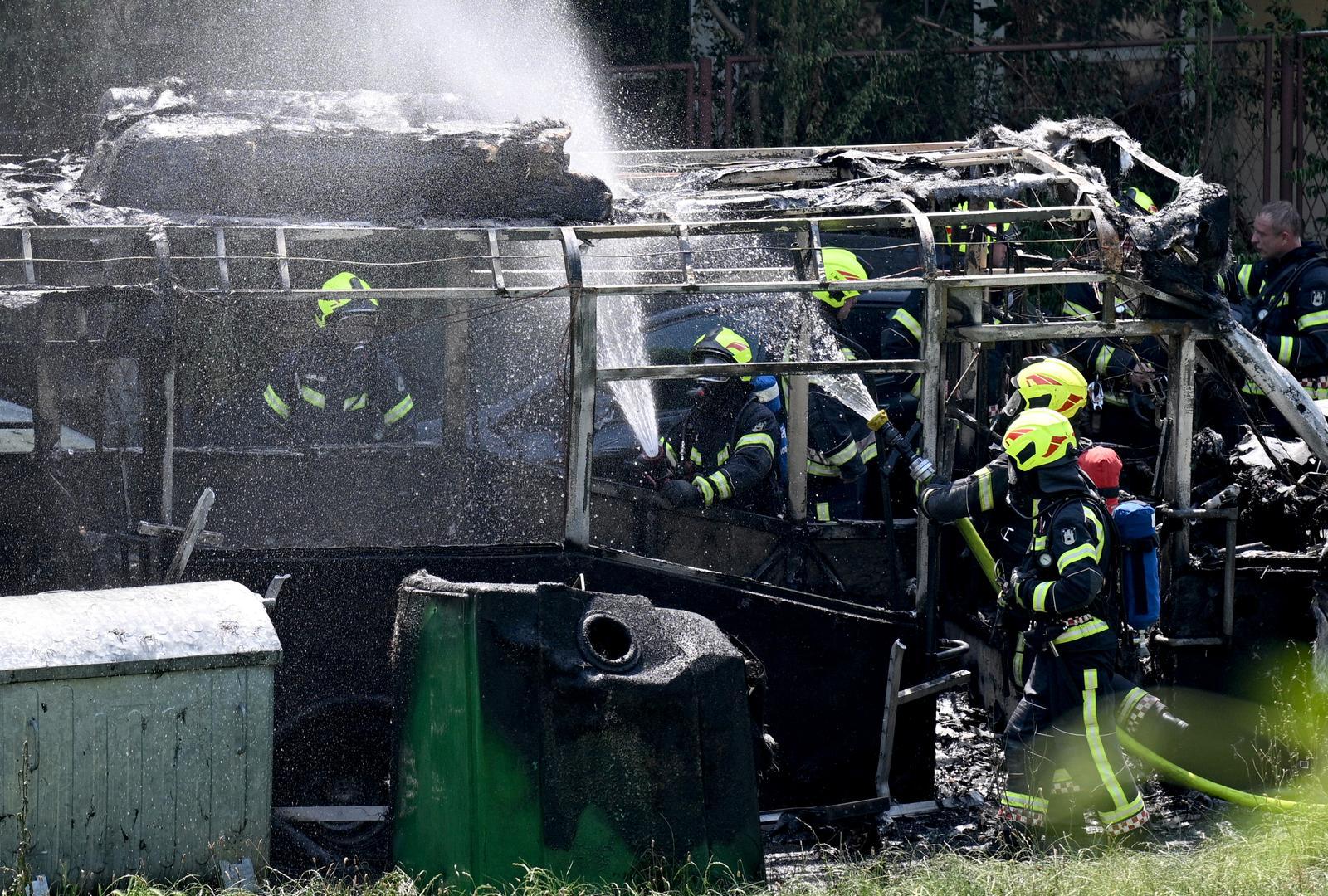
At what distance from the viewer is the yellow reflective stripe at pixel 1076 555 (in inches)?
247

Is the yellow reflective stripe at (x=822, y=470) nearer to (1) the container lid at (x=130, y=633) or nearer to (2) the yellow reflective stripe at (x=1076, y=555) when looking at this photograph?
(2) the yellow reflective stripe at (x=1076, y=555)

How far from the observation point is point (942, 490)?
6.62 meters

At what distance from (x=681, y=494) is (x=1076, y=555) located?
223 cm

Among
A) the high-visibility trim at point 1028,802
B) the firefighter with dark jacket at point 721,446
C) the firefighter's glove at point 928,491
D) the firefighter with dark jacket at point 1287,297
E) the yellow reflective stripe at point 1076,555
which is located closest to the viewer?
the yellow reflective stripe at point 1076,555

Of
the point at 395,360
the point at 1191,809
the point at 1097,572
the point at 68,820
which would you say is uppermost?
the point at 395,360

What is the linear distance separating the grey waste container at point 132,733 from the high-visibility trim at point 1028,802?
9.68 ft

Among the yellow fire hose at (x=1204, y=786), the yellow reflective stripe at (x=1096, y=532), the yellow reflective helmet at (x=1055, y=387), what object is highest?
the yellow reflective helmet at (x=1055, y=387)

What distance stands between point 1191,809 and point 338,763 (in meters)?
3.66

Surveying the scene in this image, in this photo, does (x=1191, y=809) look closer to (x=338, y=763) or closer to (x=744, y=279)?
(x=744, y=279)

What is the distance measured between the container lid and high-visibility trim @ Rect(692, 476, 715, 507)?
2.84m

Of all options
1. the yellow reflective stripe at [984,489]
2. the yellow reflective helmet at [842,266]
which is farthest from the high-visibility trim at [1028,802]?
the yellow reflective helmet at [842,266]

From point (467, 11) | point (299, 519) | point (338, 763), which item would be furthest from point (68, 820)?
point (467, 11)

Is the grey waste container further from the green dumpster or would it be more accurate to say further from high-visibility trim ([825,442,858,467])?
high-visibility trim ([825,442,858,467])

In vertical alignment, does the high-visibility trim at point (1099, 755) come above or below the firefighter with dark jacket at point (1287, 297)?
below
